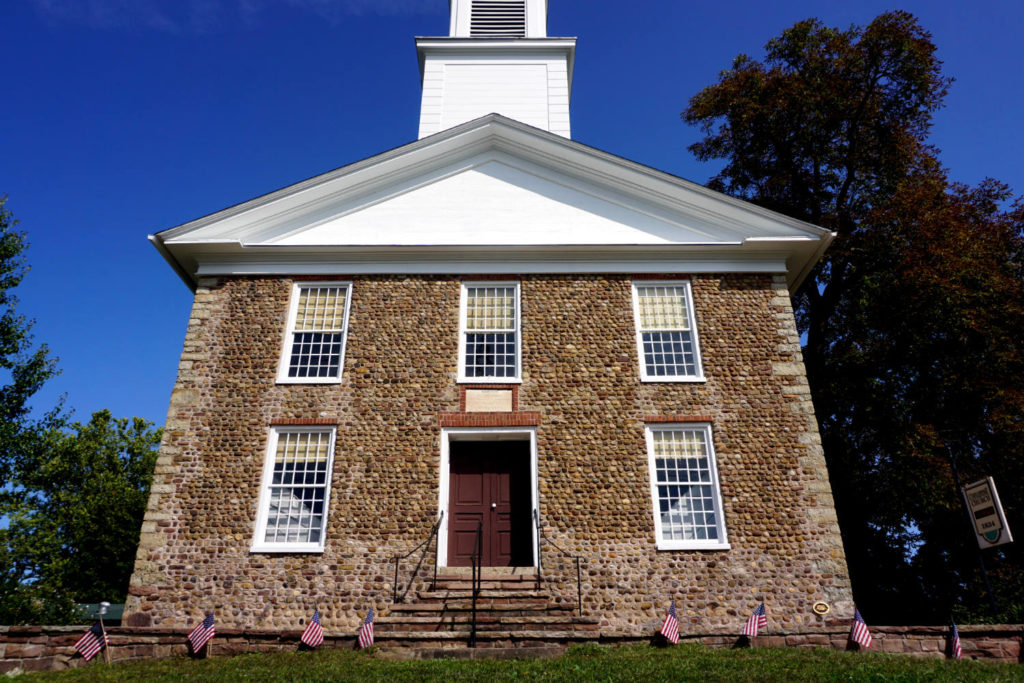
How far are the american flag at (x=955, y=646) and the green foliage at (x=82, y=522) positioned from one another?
35624 mm

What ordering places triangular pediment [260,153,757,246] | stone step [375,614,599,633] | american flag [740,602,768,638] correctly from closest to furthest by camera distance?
stone step [375,614,599,633] < american flag [740,602,768,638] < triangular pediment [260,153,757,246]

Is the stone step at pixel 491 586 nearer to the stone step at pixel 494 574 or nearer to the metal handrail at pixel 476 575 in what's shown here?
the stone step at pixel 494 574

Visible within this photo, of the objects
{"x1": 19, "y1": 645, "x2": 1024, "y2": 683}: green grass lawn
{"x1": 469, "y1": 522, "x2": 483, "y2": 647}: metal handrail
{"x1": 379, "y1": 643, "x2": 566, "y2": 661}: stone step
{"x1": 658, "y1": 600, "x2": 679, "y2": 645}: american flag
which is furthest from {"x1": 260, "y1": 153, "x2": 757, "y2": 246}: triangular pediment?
{"x1": 19, "y1": 645, "x2": 1024, "y2": 683}: green grass lawn

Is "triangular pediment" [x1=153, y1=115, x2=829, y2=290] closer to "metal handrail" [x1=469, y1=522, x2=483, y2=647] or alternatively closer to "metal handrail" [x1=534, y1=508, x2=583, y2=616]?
"metal handrail" [x1=534, y1=508, x2=583, y2=616]

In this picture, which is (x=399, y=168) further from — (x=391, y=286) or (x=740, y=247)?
(x=740, y=247)

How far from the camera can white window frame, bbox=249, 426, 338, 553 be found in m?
11.3

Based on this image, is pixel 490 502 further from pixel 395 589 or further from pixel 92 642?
pixel 92 642

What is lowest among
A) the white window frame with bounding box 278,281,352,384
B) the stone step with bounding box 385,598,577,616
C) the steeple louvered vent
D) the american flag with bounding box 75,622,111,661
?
the american flag with bounding box 75,622,111,661

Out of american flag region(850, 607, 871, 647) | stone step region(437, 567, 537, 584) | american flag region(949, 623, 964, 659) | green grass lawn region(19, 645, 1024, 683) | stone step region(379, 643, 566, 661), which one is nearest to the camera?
green grass lawn region(19, 645, 1024, 683)

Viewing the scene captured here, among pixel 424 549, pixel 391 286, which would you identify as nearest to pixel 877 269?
pixel 391 286

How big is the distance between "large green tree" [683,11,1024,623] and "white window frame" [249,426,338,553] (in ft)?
39.8

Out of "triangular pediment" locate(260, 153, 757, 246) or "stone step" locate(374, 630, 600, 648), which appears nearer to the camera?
"stone step" locate(374, 630, 600, 648)

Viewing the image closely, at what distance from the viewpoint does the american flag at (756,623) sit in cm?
1016

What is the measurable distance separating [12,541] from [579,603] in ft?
115
